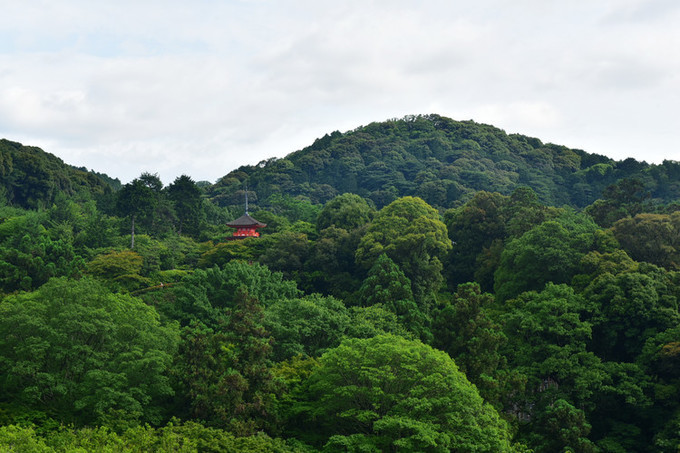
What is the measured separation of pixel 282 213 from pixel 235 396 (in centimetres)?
4998

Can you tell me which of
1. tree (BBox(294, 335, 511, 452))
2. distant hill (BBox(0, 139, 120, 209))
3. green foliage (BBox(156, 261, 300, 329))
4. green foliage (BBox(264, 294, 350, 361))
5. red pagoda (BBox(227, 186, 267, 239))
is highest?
distant hill (BBox(0, 139, 120, 209))

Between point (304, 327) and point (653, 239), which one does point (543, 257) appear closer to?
point (653, 239)

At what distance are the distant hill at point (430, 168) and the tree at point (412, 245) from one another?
31348 millimetres

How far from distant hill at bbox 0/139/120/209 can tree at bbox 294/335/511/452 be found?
161 feet

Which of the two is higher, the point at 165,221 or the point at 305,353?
the point at 165,221

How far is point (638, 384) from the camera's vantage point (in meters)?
25.9

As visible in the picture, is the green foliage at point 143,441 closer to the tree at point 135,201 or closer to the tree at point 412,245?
the tree at point 412,245

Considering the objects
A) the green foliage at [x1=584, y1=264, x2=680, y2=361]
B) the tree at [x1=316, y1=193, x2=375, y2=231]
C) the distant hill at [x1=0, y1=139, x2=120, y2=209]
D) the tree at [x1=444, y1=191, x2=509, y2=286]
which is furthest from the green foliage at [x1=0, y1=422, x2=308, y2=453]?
the distant hill at [x1=0, y1=139, x2=120, y2=209]

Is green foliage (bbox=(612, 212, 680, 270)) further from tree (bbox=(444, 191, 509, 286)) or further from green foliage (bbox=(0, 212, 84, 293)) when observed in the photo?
green foliage (bbox=(0, 212, 84, 293))

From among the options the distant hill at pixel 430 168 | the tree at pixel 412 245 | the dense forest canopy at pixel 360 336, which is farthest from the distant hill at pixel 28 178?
the tree at pixel 412 245

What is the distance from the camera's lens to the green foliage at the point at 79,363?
21516mm

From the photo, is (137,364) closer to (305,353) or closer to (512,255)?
(305,353)

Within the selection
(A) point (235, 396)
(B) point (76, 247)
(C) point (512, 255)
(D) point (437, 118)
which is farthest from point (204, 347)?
(D) point (437, 118)

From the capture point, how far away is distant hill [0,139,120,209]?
211ft
